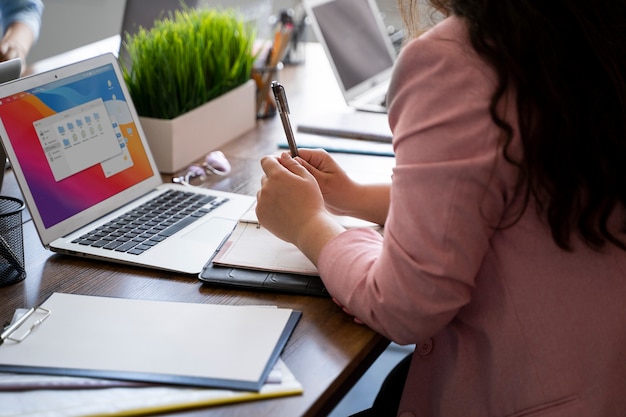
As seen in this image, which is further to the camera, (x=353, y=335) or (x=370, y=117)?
(x=370, y=117)

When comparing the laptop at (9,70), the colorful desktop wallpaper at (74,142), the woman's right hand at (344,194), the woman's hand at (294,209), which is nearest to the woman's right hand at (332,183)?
the woman's right hand at (344,194)

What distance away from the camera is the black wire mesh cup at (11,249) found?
961 millimetres

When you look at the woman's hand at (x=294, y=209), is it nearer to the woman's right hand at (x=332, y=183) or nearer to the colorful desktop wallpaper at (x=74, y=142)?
the woman's right hand at (x=332, y=183)

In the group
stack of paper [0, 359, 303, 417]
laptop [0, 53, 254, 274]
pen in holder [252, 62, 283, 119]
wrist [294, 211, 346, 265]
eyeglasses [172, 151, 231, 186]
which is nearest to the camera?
stack of paper [0, 359, 303, 417]

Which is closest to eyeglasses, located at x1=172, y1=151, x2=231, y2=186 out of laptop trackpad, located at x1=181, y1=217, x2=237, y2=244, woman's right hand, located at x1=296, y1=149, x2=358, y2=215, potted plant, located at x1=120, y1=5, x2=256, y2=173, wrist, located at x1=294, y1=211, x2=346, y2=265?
potted plant, located at x1=120, y1=5, x2=256, y2=173

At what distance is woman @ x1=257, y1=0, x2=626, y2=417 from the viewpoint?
2.35ft

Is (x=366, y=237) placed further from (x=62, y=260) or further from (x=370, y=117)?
(x=370, y=117)

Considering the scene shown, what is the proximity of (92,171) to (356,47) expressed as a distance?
38.5 inches

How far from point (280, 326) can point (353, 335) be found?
0.09 metres

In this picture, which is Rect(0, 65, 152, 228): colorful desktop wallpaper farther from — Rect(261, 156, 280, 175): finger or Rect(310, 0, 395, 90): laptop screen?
Rect(310, 0, 395, 90): laptop screen

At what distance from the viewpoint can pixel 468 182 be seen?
72 centimetres

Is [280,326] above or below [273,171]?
below

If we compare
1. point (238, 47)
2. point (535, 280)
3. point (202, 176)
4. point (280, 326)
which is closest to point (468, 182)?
point (535, 280)

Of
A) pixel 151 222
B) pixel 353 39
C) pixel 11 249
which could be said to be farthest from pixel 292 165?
pixel 353 39
